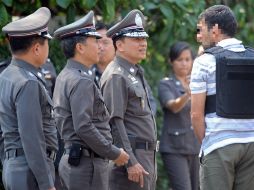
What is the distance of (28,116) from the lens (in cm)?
523

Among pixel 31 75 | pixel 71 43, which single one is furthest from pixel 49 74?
pixel 31 75

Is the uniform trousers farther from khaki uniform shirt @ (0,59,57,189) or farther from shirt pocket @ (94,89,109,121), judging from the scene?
khaki uniform shirt @ (0,59,57,189)

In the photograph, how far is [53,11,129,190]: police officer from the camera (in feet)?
18.9

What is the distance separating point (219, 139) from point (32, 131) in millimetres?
1350

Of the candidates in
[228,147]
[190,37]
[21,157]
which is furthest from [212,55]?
[190,37]

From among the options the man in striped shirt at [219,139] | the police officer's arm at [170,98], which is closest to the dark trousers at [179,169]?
the police officer's arm at [170,98]

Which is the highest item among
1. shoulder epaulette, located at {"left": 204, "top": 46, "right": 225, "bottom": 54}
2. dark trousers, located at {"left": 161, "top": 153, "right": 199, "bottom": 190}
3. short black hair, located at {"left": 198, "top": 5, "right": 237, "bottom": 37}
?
short black hair, located at {"left": 198, "top": 5, "right": 237, "bottom": 37}

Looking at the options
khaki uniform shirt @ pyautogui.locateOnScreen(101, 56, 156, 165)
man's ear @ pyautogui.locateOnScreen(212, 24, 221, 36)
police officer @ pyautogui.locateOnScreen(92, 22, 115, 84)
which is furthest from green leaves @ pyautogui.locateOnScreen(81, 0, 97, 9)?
man's ear @ pyautogui.locateOnScreen(212, 24, 221, 36)

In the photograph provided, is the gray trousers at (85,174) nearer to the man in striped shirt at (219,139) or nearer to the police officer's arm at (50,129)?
the police officer's arm at (50,129)

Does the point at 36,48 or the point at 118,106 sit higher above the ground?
the point at 36,48

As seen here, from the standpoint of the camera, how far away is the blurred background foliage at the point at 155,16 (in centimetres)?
770

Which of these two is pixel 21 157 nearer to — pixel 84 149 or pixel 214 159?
pixel 84 149

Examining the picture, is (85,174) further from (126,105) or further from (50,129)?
(126,105)

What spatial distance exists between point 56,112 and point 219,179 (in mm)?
1282
